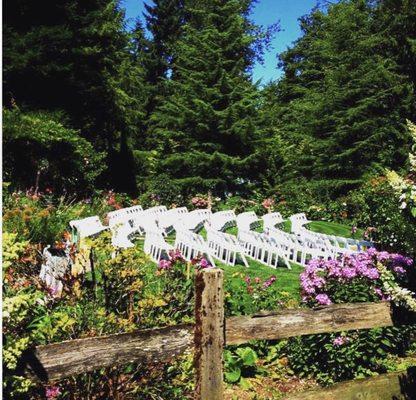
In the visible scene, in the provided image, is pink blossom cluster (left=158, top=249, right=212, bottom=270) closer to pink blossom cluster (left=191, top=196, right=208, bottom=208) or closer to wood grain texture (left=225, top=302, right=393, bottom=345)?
wood grain texture (left=225, top=302, right=393, bottom=345)

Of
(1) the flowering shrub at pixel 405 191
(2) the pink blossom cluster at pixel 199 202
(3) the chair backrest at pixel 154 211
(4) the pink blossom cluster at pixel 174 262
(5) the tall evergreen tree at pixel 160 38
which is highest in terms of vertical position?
(5) the tall evergreen tree at pixel 160 38

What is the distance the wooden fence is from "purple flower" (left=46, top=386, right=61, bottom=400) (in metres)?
0.70

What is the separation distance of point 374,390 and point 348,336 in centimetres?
125

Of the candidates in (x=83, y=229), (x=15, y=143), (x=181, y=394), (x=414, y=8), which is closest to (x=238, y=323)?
(x=181, y=394)

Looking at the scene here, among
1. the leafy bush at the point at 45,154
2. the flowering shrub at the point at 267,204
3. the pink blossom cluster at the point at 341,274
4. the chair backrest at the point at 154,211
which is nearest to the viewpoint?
the pink blossom cluster at the point at 341,274

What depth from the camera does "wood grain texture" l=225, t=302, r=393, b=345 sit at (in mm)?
3307

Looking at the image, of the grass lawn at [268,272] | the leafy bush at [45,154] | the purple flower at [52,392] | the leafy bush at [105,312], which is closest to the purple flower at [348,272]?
the leafy bush at [105,312]

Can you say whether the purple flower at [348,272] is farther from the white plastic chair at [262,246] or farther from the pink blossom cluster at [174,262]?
the white plastic chair at [262,246]

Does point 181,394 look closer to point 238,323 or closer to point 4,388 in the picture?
point 238,323

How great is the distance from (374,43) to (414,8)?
11.4 feet

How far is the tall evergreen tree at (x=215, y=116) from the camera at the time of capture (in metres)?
23.4

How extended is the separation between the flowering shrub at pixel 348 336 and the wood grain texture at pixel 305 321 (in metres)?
0.97

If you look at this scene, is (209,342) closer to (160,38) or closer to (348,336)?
(348,336)

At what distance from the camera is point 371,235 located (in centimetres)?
1159
